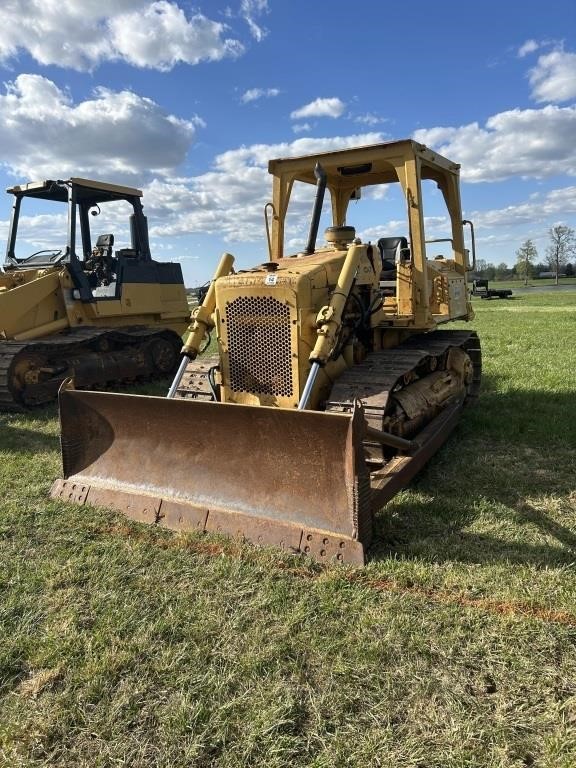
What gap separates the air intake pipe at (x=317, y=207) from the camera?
15.5 feet

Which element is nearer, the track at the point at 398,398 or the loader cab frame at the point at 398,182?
the track at the point at 398,398

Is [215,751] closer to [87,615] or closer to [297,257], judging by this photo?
[87,615]

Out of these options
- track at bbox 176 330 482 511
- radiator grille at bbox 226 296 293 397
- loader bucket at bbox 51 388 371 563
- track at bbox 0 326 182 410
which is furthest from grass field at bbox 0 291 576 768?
track at bbox 0 326 182 410

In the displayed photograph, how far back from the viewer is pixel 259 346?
4594 millimetres

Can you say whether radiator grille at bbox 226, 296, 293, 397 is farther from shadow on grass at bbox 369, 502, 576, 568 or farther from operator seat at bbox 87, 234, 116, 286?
operator seat at bbox 87, 234, 116, 286

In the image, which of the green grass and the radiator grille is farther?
the green grass

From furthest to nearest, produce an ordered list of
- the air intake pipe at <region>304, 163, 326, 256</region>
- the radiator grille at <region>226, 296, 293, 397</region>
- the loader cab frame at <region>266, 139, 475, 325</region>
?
the loader cab frame at <region>266, 139, 475, 325</region> → the air intake pipe at <region>304, 163, 326, 256</region> → the radiator grille at <region>226, 296, 293, 397</region>

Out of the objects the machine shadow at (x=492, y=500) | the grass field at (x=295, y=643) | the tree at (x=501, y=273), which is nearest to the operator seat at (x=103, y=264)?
the grass field at (x=295, y=643)

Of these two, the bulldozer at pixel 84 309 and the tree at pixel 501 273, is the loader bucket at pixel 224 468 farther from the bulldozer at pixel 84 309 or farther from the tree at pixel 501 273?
the tree at pixel 501 273

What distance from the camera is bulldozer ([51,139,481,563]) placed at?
3.62 m

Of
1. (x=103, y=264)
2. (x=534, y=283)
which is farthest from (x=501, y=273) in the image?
(x=103, y=264)

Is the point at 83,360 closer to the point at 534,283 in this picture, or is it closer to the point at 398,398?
the point at 398,398

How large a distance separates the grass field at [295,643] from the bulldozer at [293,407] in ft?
0.84

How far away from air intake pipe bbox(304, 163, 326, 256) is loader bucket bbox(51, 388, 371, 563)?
6.87ft
